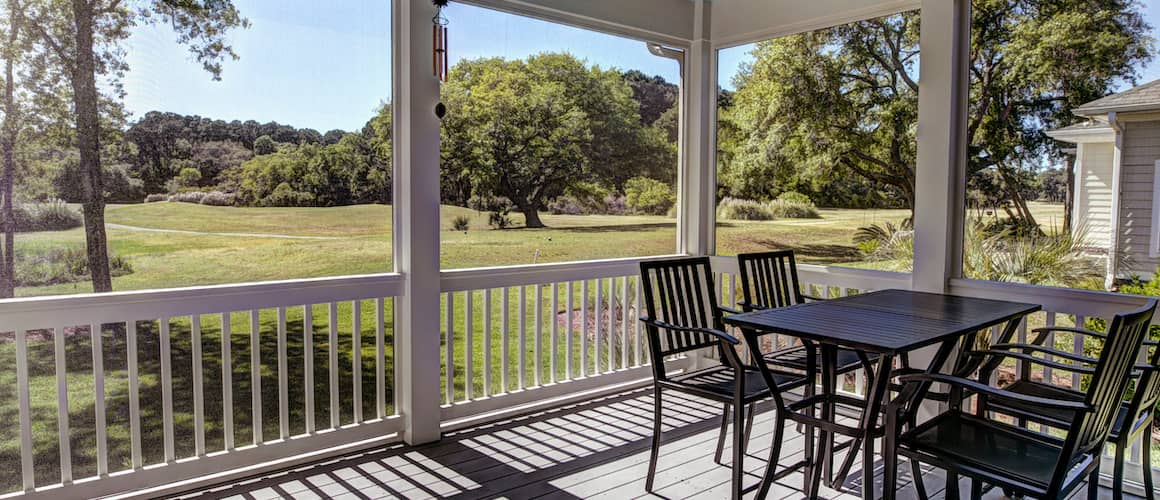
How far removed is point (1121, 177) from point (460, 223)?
10.8 ft

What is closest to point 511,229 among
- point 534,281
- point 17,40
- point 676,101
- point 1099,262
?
point 534,281

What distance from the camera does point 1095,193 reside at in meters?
3.26

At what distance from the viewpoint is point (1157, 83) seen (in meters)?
3.07

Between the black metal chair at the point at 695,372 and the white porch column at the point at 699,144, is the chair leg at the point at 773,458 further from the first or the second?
the white porch column at the point at 699,144

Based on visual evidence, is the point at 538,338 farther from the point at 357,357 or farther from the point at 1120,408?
the point at 1120,408

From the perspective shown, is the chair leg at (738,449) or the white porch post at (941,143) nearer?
the chair leg at (738,449)

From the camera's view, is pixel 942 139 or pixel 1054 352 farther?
pixel 942 139

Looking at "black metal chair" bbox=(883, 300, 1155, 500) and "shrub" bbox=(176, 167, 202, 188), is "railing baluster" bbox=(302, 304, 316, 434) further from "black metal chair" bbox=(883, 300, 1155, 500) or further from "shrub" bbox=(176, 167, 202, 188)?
"black metal chair" bbox=(883, 300, 1155, 500)

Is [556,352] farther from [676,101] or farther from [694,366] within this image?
[676,101]

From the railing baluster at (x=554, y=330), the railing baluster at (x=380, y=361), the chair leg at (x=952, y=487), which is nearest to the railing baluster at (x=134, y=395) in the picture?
the railing baluster at (x=380, y=361)

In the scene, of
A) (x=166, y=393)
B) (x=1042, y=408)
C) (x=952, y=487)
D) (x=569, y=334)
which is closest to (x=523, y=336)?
(x=569, y=334)

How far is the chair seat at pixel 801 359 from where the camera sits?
3256 mm

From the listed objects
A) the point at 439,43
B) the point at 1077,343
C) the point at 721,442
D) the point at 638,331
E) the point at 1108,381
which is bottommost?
the point at 721,442

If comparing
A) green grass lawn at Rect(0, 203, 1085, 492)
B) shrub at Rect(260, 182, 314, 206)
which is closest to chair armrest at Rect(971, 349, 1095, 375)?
green grass lawn at Rect(0, 203, 1085, 492)
